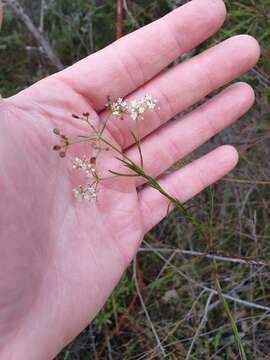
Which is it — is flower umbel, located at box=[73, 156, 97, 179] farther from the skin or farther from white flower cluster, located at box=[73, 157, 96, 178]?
the skin

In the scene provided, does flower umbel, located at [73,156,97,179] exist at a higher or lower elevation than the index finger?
lower

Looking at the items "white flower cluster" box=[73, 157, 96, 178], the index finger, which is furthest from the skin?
"white flower cluster" box=[73, 157, 96, 178]

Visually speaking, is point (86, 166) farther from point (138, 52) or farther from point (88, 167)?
point (138, 52)

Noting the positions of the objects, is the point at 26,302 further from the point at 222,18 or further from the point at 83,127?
the point at 222,18

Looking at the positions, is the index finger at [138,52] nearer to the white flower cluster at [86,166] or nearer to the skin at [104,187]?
the skin at [104,187]

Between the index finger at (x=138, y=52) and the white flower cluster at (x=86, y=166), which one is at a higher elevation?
the index finger at (x=138, y=52)

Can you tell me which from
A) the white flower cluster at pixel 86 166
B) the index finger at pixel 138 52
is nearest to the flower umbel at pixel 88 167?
the white flower cluster at pixel 86 166

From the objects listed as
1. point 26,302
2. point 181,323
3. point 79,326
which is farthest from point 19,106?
point 181,323
